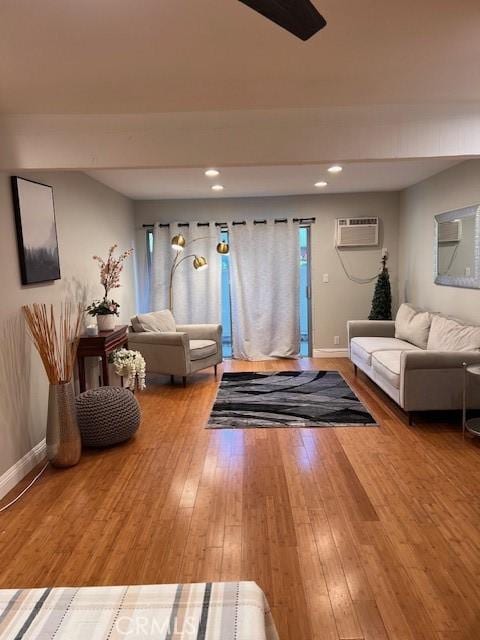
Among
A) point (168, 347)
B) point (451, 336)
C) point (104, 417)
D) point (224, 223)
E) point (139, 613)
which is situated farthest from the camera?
point (224, 223)

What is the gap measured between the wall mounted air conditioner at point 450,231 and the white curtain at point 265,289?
2.02 metres

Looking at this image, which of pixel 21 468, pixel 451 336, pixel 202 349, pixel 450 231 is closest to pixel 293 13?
pixel 21 468

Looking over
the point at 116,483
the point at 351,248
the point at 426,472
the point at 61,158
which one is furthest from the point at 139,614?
the point at 351,248

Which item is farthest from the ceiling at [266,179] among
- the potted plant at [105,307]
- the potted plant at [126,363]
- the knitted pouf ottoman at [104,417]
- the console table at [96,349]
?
the knitted pouf ottoman at [104,417]

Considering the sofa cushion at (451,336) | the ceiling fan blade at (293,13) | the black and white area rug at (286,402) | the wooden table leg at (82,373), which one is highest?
the ceiling fan blade at (293,13)

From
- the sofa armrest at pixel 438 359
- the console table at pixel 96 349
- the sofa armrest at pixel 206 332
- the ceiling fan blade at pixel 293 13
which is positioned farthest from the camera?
the sofa armrest at pixel 206 332

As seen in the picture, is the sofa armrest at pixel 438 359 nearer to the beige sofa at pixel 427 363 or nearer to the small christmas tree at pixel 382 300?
the beige sofa at pixel 427 363

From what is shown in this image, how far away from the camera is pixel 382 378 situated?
4293mm

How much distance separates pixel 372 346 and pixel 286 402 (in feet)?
3.92

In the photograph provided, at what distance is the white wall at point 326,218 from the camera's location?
6.27m

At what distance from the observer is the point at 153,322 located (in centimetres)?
540

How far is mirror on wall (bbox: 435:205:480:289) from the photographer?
13.8ft

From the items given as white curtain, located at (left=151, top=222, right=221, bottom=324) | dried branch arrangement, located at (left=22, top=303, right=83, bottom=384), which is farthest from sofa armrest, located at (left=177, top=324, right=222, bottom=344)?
dried branch arrangement, located at (left=22, top=303, right=83, bottom=384)

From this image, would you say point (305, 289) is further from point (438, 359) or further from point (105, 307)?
point (105, 307)
